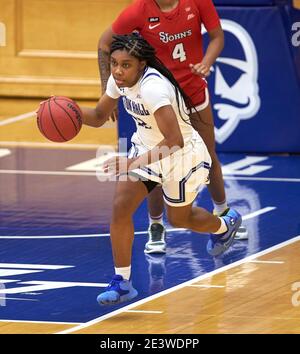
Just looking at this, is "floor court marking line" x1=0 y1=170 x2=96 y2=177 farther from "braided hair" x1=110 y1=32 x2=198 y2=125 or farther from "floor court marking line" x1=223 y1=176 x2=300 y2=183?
"braided hair" x1=110 y1=32 x2=198 y2=125

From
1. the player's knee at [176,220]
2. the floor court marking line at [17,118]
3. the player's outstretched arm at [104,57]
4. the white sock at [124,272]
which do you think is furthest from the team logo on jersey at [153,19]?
the floor court marking line at [17,118]

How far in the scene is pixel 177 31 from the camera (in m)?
8.36

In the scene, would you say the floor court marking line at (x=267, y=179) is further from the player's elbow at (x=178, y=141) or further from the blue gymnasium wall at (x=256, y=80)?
the player's elbow at (x=178, y=141)

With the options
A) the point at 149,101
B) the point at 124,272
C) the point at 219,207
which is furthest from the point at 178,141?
the point at 219,207

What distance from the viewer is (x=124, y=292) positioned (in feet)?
23.1

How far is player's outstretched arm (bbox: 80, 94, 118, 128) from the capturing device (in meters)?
7.40

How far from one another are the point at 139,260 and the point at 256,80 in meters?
4.25

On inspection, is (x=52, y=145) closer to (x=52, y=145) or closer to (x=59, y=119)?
(x=52, y=145)

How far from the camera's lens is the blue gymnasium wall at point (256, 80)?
471 inches

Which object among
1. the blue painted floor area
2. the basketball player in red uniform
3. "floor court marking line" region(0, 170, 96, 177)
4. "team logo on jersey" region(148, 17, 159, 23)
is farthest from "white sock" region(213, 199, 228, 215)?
"floor court marking line" region(0, 170, 96, 177)

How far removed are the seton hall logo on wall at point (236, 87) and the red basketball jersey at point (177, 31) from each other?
356 cm
